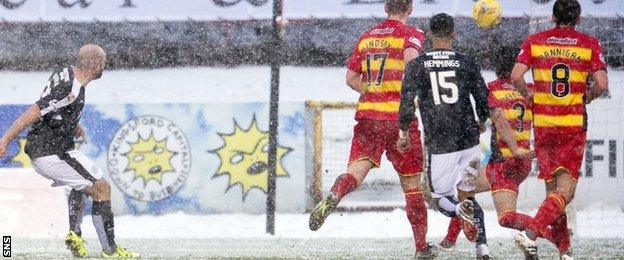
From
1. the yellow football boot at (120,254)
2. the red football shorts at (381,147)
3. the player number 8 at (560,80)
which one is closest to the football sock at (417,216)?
the red football shorts at (381,147)

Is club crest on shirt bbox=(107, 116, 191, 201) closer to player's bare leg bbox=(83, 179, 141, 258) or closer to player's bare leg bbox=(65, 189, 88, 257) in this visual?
player's bare leg bbox=(65, 189, 88, 257)

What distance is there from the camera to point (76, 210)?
32.0 feet

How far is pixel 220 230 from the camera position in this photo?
14.5 m

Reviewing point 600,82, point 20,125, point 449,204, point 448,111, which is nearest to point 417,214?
point 449,204

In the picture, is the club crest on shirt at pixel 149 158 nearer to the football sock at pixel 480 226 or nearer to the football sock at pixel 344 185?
the football sock at pixel 344 185

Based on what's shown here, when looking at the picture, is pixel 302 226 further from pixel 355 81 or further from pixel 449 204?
pixel 449 204

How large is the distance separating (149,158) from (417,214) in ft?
25.7

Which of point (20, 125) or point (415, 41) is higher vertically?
point (415, 41)

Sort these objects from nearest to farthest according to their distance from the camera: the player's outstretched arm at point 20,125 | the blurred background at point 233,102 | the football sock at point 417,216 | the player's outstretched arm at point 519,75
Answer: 1. the player's outstretched arm at point 519,75
2. the football sock at point 417,216
3. the player's outstretched arm at point 20,125
4. the blurred background at point 233,102

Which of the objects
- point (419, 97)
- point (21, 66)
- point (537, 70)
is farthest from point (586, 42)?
point (21, 66)

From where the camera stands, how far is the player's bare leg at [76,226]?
9336mm

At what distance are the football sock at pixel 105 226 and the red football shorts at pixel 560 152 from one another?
306cm

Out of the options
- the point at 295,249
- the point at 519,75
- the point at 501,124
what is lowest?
the point at 295,249

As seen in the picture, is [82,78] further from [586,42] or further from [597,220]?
[597,220]
